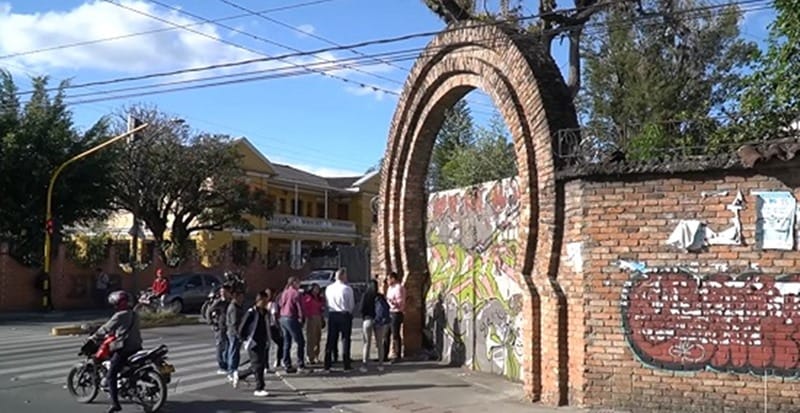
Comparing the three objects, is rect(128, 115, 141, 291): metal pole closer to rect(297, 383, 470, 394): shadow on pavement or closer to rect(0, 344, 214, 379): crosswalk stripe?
rect(0, 344, 214, 379): crosswalk stripe

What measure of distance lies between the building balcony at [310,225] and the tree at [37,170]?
2142 centimetres

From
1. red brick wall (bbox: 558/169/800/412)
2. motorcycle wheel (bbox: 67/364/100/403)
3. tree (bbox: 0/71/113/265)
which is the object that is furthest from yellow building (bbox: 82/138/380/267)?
red brick wall (bbox: 558/169/800/412)

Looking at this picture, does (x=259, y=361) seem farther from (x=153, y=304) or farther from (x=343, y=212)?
(x=343, y=212)

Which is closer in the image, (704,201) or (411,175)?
(704,201)

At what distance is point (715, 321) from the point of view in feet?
33.4

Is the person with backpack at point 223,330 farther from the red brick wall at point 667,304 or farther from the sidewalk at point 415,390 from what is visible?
the red brick wall at point 667,304

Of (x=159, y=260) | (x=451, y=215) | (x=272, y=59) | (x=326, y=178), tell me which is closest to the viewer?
(x=451, y=215)

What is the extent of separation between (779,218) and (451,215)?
723 cm

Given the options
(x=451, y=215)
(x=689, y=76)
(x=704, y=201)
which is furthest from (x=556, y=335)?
(x=689, y=76)

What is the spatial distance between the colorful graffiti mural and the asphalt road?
3308 mm

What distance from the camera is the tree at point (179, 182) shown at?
44.7m

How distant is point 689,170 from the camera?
10.3 m

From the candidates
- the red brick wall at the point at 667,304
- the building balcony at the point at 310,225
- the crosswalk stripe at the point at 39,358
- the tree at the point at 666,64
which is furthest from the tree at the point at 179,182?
the red brick wall at the point at 667,304

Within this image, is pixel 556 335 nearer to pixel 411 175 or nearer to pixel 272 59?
pixel 411 175
